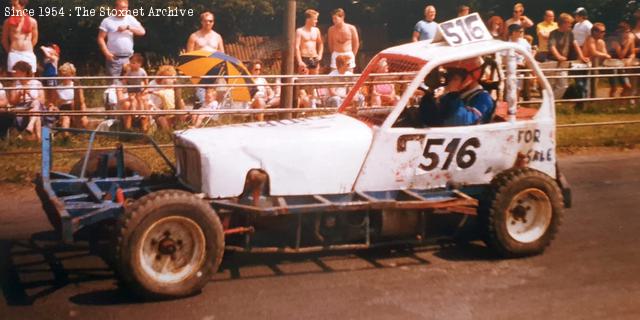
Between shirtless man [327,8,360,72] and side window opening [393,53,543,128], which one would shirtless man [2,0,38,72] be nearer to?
shirtless man [327,8,360,72]

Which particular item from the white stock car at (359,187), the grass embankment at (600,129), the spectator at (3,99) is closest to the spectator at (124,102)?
the spectator at (3,99)

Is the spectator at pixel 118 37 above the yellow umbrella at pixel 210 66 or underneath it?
above

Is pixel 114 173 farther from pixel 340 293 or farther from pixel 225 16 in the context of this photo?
pixel 225 16

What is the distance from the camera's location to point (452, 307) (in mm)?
5512

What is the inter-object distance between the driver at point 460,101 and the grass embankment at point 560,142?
151 inches

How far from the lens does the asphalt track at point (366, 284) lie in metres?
5.41

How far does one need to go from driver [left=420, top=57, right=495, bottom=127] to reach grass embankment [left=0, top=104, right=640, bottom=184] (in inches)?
151

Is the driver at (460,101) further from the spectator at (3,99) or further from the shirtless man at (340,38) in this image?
the shirtless man at (340,38)

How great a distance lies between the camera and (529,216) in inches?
258

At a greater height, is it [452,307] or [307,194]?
[307,194]

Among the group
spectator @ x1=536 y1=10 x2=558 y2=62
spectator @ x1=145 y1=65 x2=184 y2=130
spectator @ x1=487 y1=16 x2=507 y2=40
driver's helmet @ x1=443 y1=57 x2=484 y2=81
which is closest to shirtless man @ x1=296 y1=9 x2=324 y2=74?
spectator @ x1=145 y1=65 x2=184 y2=130

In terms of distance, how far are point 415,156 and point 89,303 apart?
253 cm

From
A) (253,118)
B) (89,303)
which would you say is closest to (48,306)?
(89,303)

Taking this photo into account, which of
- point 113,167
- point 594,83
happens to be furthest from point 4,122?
point 594,83
